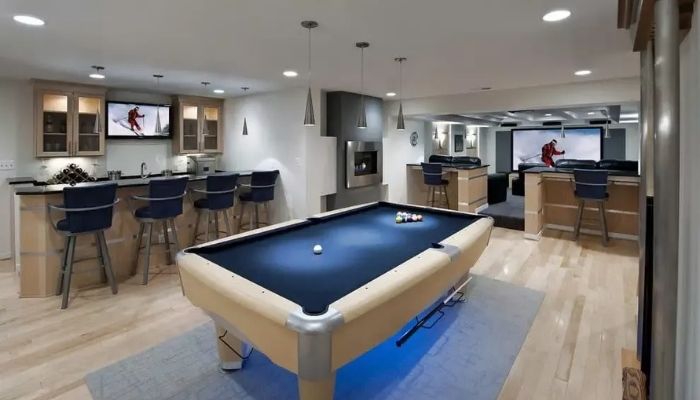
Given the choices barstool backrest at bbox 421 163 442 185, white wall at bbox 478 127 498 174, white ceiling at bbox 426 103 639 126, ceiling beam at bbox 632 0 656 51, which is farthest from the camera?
white wall at bbox 478 127 498 174

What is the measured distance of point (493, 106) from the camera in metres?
6.39

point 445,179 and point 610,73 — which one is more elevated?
point 610,73

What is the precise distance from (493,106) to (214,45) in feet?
15.5

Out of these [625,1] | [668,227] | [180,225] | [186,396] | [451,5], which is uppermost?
[451,5]

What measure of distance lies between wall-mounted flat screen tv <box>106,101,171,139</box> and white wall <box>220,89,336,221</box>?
52.2 inches

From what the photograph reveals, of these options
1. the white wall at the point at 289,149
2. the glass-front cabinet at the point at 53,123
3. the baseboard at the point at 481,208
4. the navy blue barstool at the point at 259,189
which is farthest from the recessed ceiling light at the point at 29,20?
the baseboard at the point at 481,208

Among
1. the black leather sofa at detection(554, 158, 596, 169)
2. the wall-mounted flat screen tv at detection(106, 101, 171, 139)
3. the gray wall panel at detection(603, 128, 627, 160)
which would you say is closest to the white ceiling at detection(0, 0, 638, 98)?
the wall-mounted flat screen tv at detection(106, 101, 171, 139)

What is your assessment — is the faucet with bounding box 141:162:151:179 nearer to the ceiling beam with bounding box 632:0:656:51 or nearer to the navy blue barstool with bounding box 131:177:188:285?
the navy blue barstool with bounding box 131:177:188:285

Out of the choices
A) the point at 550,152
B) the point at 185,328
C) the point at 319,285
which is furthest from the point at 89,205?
the point at 550,152

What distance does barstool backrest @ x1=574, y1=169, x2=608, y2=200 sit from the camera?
17.0 feet

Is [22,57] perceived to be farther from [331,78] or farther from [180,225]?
[331,78]

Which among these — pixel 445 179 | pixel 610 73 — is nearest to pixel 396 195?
pixel 445 179

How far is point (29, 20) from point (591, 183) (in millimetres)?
6309

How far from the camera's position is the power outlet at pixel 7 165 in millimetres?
4957
